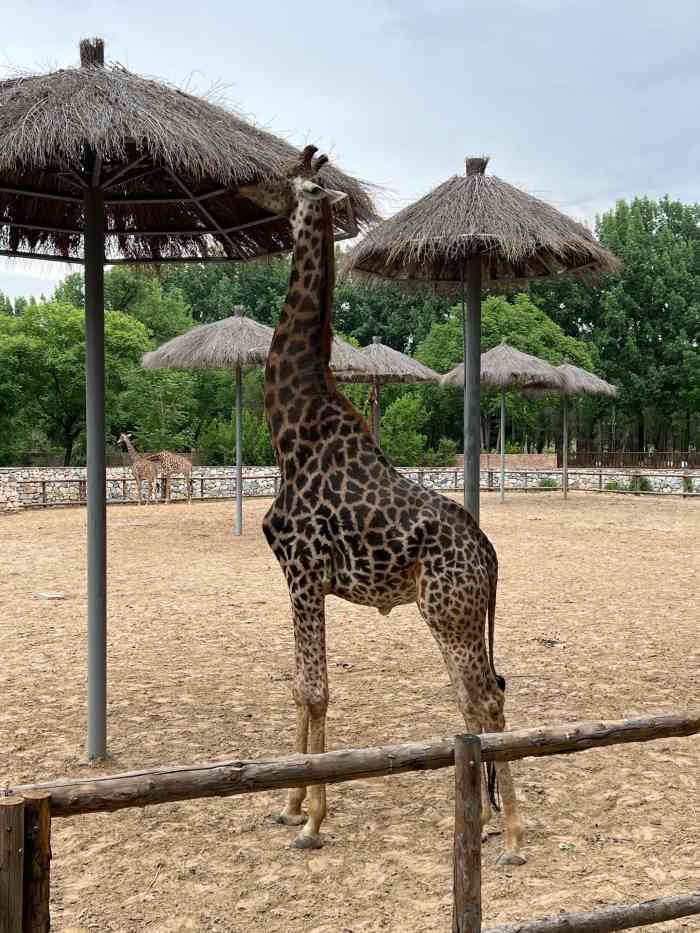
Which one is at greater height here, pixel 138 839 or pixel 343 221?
pixel 343 221

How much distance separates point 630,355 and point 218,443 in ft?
57.6

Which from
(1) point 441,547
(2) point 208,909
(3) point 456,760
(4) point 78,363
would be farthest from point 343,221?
(4) point 78,363

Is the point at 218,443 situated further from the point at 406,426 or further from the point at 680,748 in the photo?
the point at 680,748

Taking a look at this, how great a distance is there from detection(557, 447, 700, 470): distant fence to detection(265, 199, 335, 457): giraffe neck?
29462 millimetres

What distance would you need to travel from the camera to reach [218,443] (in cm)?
2747

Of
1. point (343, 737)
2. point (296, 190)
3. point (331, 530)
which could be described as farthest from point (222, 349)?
point (331, 530)

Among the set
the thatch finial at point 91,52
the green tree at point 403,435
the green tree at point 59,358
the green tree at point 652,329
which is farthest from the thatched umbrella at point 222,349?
the green tree at point 652,329

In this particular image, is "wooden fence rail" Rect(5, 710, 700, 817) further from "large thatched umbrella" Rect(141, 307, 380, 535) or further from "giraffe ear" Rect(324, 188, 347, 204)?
"large thatched umbrella" Rect(141, 307, 380, 535)

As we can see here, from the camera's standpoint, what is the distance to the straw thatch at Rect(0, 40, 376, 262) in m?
3.65

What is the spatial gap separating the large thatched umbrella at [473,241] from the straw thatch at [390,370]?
981 centimetres

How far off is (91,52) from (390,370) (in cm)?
1354

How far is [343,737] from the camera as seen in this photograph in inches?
187

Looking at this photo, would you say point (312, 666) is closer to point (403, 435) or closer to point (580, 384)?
point (580, 384)

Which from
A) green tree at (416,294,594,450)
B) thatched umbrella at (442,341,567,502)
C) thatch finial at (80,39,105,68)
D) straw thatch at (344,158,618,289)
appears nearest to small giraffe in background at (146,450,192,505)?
thatched umbrella at (442,341,567,502)
